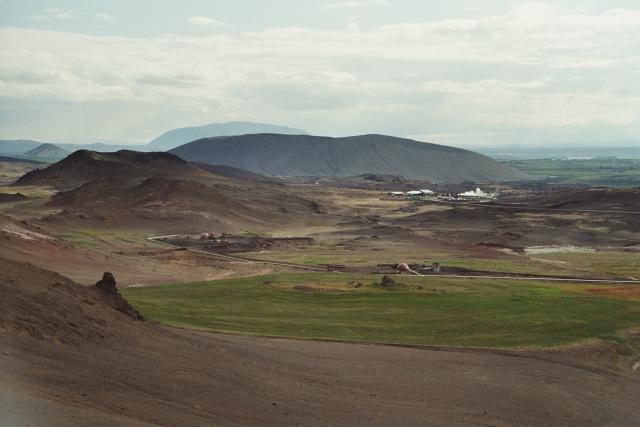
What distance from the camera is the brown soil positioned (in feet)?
86.9

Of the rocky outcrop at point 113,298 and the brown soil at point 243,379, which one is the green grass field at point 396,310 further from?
the brown soil at point 243,379

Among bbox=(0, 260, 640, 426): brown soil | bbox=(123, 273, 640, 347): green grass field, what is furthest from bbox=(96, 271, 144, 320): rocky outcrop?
bbox=(123, 273, 640, 347): green grass field

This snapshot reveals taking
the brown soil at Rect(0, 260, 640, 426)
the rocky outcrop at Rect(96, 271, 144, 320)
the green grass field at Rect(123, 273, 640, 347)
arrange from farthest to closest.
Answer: the green grass field at Rect(123, 273, 640, 347), the rocky outcrop at Rect(96, 271, 144, 320), the brown soil at Rect(0, 260, 640, 426)

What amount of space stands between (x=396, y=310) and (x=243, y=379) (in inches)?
969

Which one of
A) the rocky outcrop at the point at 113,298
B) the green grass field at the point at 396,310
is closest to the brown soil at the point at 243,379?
the rocky outcrop at the point at 113,298

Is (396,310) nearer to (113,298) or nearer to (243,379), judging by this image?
(113,298)

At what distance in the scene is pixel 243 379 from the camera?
33188 mm

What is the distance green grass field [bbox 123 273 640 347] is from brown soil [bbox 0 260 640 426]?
4.06 m

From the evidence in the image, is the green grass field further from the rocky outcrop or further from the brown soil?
the brown soil

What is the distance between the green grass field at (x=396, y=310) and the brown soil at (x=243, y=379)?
4.06 metres

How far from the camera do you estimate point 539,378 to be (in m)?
39.7

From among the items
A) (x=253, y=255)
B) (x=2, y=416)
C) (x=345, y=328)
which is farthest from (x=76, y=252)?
(x=2, y=416)

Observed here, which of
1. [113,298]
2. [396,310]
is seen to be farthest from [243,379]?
[396,310]

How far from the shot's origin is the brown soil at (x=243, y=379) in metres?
26.5
